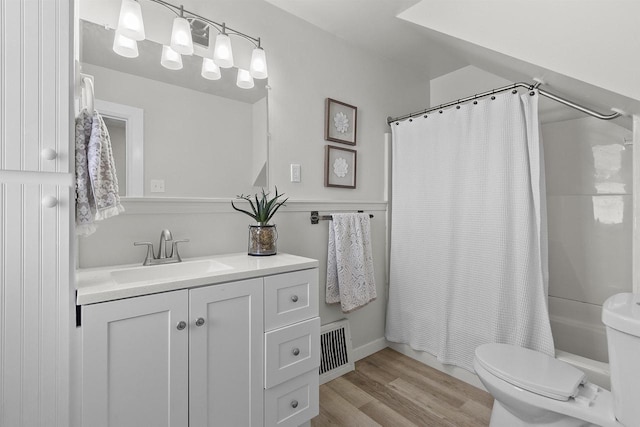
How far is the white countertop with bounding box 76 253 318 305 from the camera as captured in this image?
2.99 ft

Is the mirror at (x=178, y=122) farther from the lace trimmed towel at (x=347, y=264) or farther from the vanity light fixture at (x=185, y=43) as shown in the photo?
the lace trimmed towel at (x=347, y=264)

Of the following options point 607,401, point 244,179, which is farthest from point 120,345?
point 607,401

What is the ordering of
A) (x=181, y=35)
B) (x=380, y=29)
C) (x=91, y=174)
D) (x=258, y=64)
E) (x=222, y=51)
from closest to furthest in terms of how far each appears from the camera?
(x=91, y=174), (x=181, y=35), (x=222, y=51), (x=258, y=64), (x=380, y=29)

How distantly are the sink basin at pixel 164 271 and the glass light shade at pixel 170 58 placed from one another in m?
0.95

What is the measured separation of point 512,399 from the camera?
120 cm

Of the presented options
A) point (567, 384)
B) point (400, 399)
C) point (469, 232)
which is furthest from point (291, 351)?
point (469, 232)

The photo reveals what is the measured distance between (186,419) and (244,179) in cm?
111

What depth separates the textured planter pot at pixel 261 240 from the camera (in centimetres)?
154

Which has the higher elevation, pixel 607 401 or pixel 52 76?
pixel 52 76

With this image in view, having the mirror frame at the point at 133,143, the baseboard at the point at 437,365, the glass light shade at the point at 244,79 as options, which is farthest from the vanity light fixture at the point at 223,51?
the baseboard at the point at 437,365

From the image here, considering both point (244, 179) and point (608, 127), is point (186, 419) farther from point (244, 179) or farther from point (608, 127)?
point (608, 127)

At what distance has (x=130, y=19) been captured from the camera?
1262 mm

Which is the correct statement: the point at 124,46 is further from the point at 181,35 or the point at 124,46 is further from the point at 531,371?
the point at 531,371

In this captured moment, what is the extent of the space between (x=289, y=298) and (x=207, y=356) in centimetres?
39
